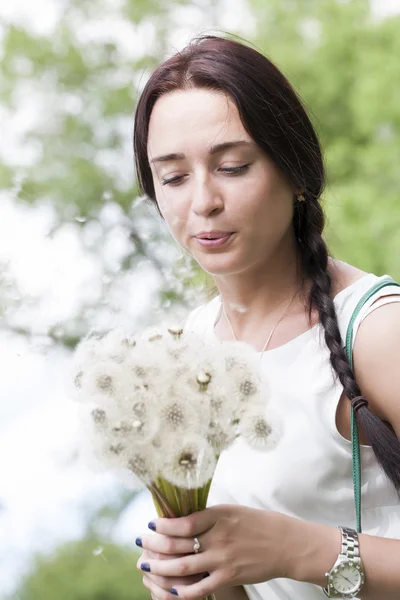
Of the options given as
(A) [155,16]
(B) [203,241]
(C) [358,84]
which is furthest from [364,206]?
(B) [203,241]

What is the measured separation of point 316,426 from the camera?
1054 millimetres

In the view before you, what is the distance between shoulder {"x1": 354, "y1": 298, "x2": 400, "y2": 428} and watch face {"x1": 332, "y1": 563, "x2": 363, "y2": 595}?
0.18 m

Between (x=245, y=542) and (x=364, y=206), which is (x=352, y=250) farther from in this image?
(x=245, y=542)

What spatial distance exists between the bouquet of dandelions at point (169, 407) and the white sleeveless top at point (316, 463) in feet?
0.86

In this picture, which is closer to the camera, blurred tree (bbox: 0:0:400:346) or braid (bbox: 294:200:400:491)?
braid (bbox: 294:200:400:491)

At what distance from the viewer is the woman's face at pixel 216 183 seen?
3.42ft

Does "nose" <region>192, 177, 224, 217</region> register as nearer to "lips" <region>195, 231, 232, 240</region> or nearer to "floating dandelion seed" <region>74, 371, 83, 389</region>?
"lips" <region>195, 231, 232, 240</region>

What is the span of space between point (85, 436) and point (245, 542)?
237 mm

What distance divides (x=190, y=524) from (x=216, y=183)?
0.44m

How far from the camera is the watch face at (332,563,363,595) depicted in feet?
3.08

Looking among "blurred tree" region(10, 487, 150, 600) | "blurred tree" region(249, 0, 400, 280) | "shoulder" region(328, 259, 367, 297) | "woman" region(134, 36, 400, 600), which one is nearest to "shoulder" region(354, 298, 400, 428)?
"woman" region(134, 36, 400, 600)

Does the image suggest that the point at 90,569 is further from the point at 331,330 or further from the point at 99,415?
the point at 99,415

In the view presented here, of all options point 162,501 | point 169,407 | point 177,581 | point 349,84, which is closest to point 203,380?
point 169,407

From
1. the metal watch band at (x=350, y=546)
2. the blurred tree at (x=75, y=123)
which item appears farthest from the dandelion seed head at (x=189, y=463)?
the blurred tree at (x=75, y=123)
